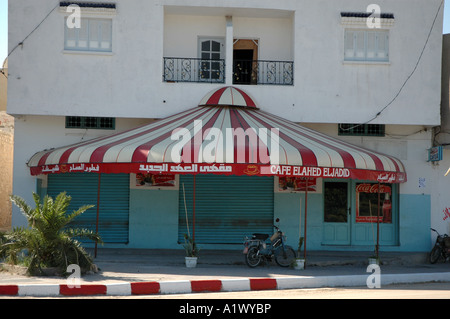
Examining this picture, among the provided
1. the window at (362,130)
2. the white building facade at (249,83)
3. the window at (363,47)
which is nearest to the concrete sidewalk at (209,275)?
the white building facade at (249,83)

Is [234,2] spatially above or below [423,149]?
above

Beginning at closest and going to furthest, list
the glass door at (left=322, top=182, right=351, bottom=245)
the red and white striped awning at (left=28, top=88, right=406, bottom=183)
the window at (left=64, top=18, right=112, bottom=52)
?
the red and white striped awning at (left=28, top=88, right=406, bottom=183)
the window at (left=64, top=18, right=112, bottom=52)
the glass door at (left=322, top=182, right=351, bottom=245)

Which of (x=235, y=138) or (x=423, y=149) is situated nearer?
(x=235, y=138)

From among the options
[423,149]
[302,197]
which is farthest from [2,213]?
[423,149]

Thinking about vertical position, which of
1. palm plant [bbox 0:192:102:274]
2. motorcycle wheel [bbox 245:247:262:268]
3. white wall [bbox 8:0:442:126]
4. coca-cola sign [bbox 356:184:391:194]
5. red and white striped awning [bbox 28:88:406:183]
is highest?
white wall [bbox 8:0:442:126]

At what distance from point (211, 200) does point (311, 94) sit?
4.38 meters

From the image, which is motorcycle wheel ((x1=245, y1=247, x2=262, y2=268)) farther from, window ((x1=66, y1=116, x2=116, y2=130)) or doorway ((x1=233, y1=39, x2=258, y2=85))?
window ((x1=66, y1=116, x2=116, y2=130))

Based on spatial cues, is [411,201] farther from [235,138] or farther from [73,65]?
[73,65]

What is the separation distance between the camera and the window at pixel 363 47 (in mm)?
18547

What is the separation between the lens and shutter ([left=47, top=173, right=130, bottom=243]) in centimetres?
1834

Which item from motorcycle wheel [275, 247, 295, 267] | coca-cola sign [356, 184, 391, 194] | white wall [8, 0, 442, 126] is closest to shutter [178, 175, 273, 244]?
white wall [8, 0, 442, 126]

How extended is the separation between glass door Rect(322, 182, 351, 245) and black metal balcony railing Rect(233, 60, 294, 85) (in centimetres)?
354

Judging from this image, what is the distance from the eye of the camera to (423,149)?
19031 mm

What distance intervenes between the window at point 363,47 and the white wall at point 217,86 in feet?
A: 0.92
